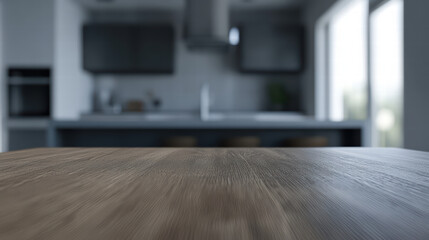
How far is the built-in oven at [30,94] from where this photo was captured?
3525mm

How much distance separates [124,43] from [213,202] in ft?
14.7

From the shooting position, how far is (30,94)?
3590mm

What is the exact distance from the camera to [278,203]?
31 cm

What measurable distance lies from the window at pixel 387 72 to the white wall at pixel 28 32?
344 centimetres

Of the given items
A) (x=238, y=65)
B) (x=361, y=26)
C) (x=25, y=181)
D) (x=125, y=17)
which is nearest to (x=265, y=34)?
(x=238, y=65)

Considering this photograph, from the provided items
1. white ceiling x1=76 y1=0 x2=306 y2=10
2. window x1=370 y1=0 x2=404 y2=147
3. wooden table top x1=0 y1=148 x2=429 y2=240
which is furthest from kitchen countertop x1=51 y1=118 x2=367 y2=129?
white ceiling x1=76 y1=0 x2=306 y2=10

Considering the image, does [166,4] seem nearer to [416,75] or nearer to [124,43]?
[124,43]

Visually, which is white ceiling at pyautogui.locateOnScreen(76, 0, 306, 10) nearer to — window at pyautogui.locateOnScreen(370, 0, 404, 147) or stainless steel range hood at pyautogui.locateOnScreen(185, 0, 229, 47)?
stainless steel range hood at pyautogui.locateOnScreen(185, 0, 229, 47)

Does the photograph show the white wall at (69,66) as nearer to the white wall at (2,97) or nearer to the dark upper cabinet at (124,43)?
the dark upper cabinet at (124,43)

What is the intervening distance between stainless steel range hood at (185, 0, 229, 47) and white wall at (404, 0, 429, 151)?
1851 millimetres

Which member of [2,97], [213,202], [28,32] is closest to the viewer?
[213,202]

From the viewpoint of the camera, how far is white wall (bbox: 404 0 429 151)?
2.09m

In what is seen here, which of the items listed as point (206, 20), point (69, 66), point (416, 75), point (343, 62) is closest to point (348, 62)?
point (343, 62)

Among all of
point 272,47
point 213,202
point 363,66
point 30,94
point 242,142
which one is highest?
point 272,47
